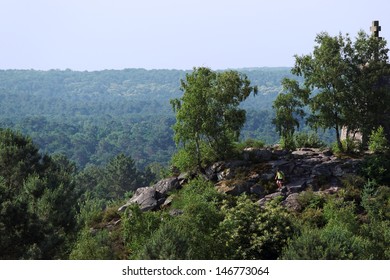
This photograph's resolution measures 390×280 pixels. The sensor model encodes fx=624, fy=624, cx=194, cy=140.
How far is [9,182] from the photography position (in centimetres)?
5106

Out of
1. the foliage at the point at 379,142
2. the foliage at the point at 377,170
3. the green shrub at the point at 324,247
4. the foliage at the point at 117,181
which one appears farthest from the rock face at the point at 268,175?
the foliage at the point at 117,181

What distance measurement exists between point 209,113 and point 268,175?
19.0ft

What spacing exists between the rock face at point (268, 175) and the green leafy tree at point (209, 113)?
145 cm

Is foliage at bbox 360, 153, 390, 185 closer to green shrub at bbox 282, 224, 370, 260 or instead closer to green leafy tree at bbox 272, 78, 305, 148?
green leafy tree at bbox 272, 78, 305, 148

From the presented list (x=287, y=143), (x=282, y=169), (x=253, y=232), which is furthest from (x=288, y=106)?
(x=253, y=232)

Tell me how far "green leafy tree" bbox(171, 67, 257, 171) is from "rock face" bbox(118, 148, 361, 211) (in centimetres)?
145

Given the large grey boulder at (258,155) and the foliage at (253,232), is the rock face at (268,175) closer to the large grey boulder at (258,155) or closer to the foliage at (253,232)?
the large grey boulder at (258,155)

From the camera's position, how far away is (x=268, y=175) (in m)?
40.8

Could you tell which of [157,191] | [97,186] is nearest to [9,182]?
[157,191]

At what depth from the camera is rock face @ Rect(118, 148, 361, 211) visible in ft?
130

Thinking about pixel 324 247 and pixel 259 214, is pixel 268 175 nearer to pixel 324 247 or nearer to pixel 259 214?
pixel 259 214

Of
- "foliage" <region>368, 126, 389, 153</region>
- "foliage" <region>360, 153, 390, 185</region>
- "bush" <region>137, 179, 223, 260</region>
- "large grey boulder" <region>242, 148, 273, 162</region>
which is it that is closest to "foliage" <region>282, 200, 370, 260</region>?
"bush" <region>137, 179, 223, 260</region>

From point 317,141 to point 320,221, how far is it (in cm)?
1219

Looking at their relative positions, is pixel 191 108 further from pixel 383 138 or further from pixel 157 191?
pixel 383 138
